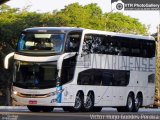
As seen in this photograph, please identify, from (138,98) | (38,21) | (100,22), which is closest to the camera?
(138,98)

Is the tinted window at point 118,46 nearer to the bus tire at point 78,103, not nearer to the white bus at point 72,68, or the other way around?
the white bus at point 72,68

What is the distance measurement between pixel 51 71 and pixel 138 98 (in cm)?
701

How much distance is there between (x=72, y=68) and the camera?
32688 millimetres

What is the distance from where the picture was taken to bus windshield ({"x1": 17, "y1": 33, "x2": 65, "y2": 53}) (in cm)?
3206

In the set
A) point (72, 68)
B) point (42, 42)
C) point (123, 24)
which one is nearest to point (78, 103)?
point (72, 68)

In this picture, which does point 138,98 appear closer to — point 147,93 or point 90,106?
point 147,93

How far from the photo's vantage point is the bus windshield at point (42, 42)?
32062 millimetres

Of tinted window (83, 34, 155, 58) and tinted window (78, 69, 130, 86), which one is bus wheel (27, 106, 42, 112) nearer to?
tinted window (78, 69, 130, 86)

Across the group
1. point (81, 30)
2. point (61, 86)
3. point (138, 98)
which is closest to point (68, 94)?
point (61, 86)

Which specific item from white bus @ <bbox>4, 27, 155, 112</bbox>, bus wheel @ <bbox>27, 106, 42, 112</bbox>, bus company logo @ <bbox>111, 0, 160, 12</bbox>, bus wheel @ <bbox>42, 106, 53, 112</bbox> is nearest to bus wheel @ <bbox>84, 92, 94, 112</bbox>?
white bus @ <bbox>4, 27, 155, 112</bbox>

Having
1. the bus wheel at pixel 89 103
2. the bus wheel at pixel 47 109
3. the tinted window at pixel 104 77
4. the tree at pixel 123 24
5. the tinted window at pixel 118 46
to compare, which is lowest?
the bus wheel at pixel 47 109

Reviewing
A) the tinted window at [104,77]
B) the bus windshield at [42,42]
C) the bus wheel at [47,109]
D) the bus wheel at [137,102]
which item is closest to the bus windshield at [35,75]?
the bus windshield at [42,42]

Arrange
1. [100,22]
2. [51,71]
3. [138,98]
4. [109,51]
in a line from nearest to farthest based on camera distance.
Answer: [51,71], [109,51], [138,98], [100,22]

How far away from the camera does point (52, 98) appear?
32.5m
